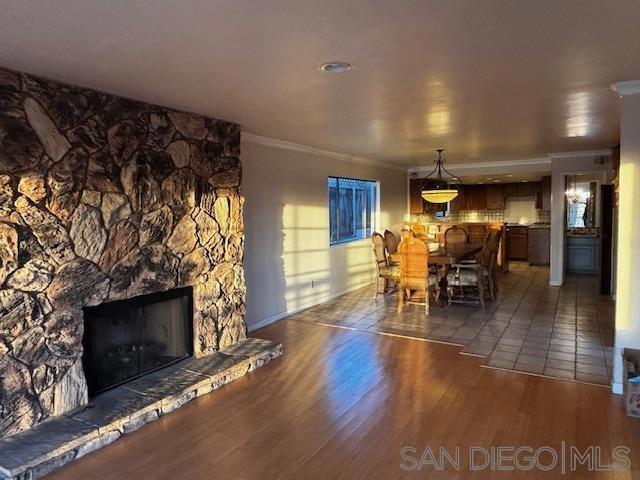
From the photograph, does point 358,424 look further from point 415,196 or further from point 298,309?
point 415,196

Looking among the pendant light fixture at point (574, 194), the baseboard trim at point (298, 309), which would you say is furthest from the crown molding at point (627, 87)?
the pendant light fixture at point (574, 194)

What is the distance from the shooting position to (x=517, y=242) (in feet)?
35.1

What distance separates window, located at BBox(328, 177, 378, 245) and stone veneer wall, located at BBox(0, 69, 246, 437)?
3.02 m

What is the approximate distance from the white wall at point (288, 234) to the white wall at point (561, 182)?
10.9 ft

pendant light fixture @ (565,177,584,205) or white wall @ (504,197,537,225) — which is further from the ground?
pendant light fixture @ (565,177,584,205)

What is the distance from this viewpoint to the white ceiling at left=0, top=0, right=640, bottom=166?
1.86 m

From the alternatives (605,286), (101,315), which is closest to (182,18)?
(101,315)

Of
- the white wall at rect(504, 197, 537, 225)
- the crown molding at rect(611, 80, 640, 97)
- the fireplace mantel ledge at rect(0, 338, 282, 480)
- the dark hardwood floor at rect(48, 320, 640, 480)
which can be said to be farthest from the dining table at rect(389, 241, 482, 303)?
the white wall at rect(504, 197, 537, 225)

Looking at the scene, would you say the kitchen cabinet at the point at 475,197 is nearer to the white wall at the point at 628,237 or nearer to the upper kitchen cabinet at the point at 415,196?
the upper kitchen cabinet at the point at 415,196

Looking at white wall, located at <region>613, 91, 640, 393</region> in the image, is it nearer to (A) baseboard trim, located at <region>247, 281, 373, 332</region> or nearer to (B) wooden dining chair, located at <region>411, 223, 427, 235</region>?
(A) baseboard trim, located at <region>247, 281, 373, 332</region>

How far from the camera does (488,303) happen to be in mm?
6383

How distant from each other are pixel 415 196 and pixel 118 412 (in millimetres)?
7640

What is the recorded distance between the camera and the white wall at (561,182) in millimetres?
7156

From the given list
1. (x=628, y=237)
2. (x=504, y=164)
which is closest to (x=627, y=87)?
(x=628, y=237)
